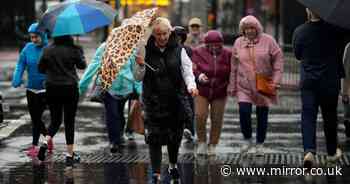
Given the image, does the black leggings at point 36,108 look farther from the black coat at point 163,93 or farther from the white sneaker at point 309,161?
the white sneaker at point 309,161

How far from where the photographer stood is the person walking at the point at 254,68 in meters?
11.6

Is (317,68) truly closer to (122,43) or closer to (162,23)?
(162,23)

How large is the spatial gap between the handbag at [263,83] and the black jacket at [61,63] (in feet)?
7.21

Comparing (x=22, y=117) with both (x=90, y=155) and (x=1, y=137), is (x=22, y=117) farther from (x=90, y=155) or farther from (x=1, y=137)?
(x=90, y=155)

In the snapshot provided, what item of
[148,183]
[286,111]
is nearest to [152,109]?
[148,183]

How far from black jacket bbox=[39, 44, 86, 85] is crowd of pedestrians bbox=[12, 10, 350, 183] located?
0.04 ft

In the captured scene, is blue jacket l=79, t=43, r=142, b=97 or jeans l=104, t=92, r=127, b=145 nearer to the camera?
blue jacket l=79, t=43, r=142, b=97

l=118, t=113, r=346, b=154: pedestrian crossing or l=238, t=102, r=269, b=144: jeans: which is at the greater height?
l=238, t=102, r=269, b=144: jeans

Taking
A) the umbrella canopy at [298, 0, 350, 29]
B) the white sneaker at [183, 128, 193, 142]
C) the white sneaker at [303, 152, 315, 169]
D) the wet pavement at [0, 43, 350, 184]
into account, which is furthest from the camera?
the white sneaker at [183, 128, 193, 142]

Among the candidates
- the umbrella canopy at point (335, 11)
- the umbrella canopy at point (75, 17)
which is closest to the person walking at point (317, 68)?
the umbrella canopy at point (335, 11)

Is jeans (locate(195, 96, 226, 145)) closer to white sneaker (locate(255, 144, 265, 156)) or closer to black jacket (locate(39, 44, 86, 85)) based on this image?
white sneaker (locate(255, 144, 265, 156))

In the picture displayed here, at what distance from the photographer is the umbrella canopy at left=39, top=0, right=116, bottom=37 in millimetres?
10766

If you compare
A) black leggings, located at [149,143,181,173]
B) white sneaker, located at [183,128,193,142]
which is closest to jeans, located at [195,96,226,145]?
white sneaker, located at [183,128,193,142]

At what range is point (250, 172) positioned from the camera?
10211 mm
